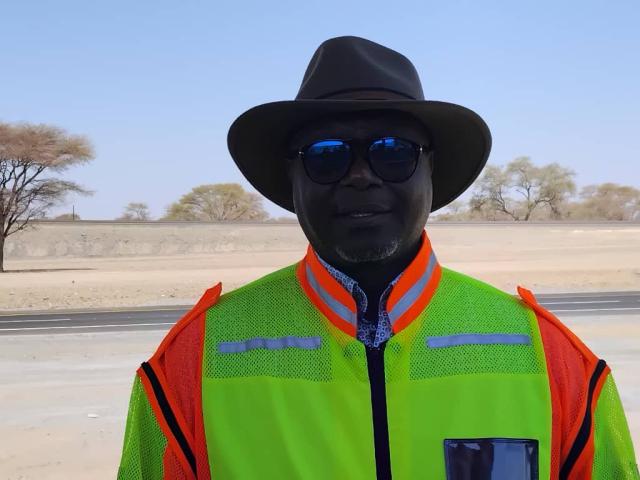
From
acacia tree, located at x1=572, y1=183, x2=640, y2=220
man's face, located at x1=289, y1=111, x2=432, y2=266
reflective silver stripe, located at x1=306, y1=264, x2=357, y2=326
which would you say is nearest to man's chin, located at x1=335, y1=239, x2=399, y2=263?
man's face, located at x1=289, y1=111, x2=432, y2=266

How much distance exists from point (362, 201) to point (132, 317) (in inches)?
557

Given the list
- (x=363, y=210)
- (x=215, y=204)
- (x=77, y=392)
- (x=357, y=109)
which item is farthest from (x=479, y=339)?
(x=215, y=204)

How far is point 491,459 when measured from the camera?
5.31ft

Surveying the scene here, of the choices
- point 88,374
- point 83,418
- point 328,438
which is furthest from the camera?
point 88,374

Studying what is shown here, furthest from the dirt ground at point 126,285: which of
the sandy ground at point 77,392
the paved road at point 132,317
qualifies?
the paved road at point 132,317

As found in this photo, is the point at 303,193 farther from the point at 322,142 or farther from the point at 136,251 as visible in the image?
the point at 136,251

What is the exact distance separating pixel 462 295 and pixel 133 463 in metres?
0.96

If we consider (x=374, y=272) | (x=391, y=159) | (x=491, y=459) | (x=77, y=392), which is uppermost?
(x=391, y=159)

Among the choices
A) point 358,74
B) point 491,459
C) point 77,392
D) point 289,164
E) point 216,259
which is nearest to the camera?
point 491,459

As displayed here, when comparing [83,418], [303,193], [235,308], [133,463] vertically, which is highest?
[303,193]

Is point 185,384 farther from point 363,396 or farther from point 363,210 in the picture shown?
point 363,210

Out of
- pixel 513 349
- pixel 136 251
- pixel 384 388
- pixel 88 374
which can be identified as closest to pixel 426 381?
pixel 384 388

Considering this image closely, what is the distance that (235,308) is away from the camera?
1.88m

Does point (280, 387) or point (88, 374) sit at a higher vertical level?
point (280, 387)
